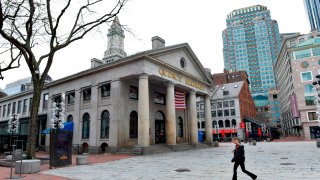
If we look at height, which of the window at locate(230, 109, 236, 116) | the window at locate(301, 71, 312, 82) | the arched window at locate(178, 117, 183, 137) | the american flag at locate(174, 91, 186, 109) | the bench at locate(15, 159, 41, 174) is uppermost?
the window at locate(301, 71, 312, 82)

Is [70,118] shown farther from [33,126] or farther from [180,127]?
[180,127]

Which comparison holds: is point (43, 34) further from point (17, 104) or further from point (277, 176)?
point (17, 104)

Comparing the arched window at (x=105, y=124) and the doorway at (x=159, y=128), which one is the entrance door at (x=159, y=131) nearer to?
the doorway at (x=159, y=128)

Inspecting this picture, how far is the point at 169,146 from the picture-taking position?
964 inches

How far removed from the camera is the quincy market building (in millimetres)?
23203

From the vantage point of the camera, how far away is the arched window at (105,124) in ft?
82.0

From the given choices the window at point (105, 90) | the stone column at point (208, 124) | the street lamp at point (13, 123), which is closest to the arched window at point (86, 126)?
the window at point (105, 90)

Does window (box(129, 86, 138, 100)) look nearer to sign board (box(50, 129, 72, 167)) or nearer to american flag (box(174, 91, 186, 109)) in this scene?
american flag (box(174, 91, 186, 109))

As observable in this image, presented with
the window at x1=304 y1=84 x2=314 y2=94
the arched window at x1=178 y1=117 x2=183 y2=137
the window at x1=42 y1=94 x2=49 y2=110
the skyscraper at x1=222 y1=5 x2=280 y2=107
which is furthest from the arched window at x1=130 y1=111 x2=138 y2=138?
the skyscraper at x1=222 y1=5 x2=280 y2=107

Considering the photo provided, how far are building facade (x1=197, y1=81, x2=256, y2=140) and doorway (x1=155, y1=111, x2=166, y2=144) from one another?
34.6 metres

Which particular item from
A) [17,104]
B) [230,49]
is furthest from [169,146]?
[230,49]

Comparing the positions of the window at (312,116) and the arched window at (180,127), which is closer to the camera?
the arched window at (180,127)

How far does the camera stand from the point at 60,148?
14.4 meters

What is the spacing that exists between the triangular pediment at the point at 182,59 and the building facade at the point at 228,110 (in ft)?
104
